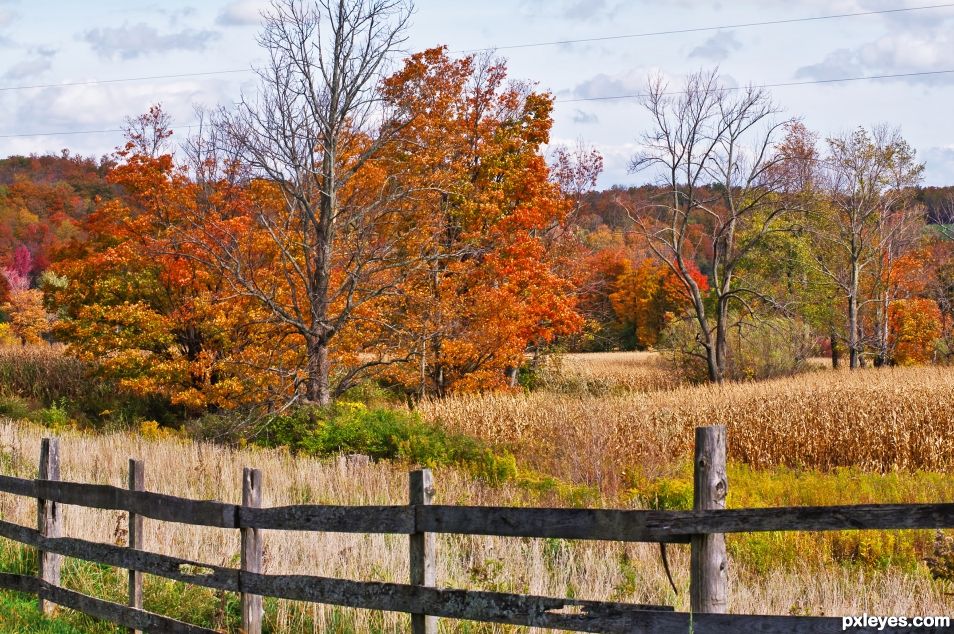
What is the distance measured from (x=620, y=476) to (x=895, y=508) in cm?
1243

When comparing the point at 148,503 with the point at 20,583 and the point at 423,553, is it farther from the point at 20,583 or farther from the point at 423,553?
the point at 423,553

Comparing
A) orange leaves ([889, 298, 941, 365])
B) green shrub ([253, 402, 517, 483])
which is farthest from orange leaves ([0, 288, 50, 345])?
orange leaves ([889, 298, 941, 365])

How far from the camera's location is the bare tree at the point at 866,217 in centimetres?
4438

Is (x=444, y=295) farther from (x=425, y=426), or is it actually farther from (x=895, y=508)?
(x=895, y=508)

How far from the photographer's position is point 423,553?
5273 mm

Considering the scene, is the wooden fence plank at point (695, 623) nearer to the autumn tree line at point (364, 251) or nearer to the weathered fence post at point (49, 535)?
the weathered fence post at point (49, 535)

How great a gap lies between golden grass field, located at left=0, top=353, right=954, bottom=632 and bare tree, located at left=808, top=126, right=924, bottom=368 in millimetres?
20632

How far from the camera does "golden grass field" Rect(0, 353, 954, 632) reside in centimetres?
782

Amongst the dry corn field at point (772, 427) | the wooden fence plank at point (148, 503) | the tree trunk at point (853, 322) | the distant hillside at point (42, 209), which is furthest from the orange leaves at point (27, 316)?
the wooden fence plank at point (148, 503)

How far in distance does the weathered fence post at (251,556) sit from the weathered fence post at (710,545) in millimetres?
2967

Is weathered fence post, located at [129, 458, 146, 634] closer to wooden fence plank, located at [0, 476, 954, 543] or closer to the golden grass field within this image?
wooden fence plank, located at [0, 476, 954, 543]

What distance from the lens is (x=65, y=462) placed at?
1405 centimetres

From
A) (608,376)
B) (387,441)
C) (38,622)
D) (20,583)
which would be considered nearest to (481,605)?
(38,622)

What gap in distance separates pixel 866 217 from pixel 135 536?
147ft
